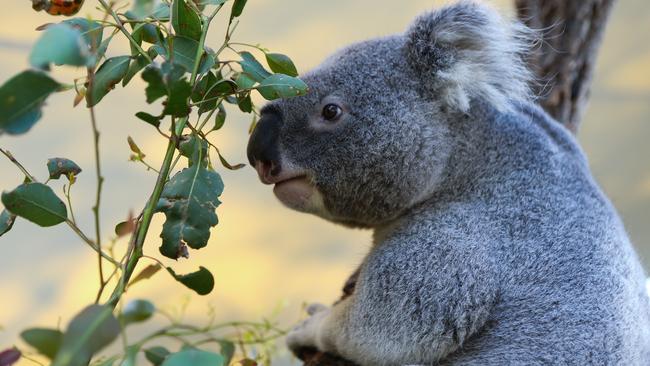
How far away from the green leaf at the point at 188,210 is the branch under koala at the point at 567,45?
1.86 meters

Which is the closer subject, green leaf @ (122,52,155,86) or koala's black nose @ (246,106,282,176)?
green leaf @ (122,52,155,86)

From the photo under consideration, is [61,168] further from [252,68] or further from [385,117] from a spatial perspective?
[385,117]

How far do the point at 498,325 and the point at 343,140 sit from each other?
57cm

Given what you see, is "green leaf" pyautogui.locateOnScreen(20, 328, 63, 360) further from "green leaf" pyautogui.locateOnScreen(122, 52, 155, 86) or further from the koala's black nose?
the koala's black nose

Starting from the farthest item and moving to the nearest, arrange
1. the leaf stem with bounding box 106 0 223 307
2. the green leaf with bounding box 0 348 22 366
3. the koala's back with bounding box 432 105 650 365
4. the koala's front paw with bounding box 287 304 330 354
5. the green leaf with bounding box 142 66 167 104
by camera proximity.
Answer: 1. the koala's front paw with bounding box 287 304 330 354
2. the koala's back with bounding box 432 105 650 365
3. the leaf stem with bounding box 106 0 223 307
4. the green leaf with bounding box 142 66 167 104
5. the green leaf with bounding box 0 348 22 366

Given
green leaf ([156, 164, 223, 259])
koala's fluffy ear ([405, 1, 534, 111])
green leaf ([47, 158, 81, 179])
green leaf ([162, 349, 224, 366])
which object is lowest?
green leaf ([162, 349, 224, 366])

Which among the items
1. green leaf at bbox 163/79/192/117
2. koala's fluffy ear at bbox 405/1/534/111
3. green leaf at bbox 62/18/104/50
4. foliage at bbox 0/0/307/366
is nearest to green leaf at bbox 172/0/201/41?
foliage at bbox 0/0/307/366

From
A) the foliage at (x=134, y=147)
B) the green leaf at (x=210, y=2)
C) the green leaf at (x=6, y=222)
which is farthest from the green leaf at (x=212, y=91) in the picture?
the green leaf at (x=6, y=222)

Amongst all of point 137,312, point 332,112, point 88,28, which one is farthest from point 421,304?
point 137,312

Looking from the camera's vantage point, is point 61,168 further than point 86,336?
Yes

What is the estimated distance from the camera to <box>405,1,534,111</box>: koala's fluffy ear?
1.88 m

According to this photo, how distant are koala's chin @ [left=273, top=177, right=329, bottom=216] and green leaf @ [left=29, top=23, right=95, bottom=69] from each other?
1142 millimetres

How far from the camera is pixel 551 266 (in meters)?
1.78

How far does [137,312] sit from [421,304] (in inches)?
42.3
